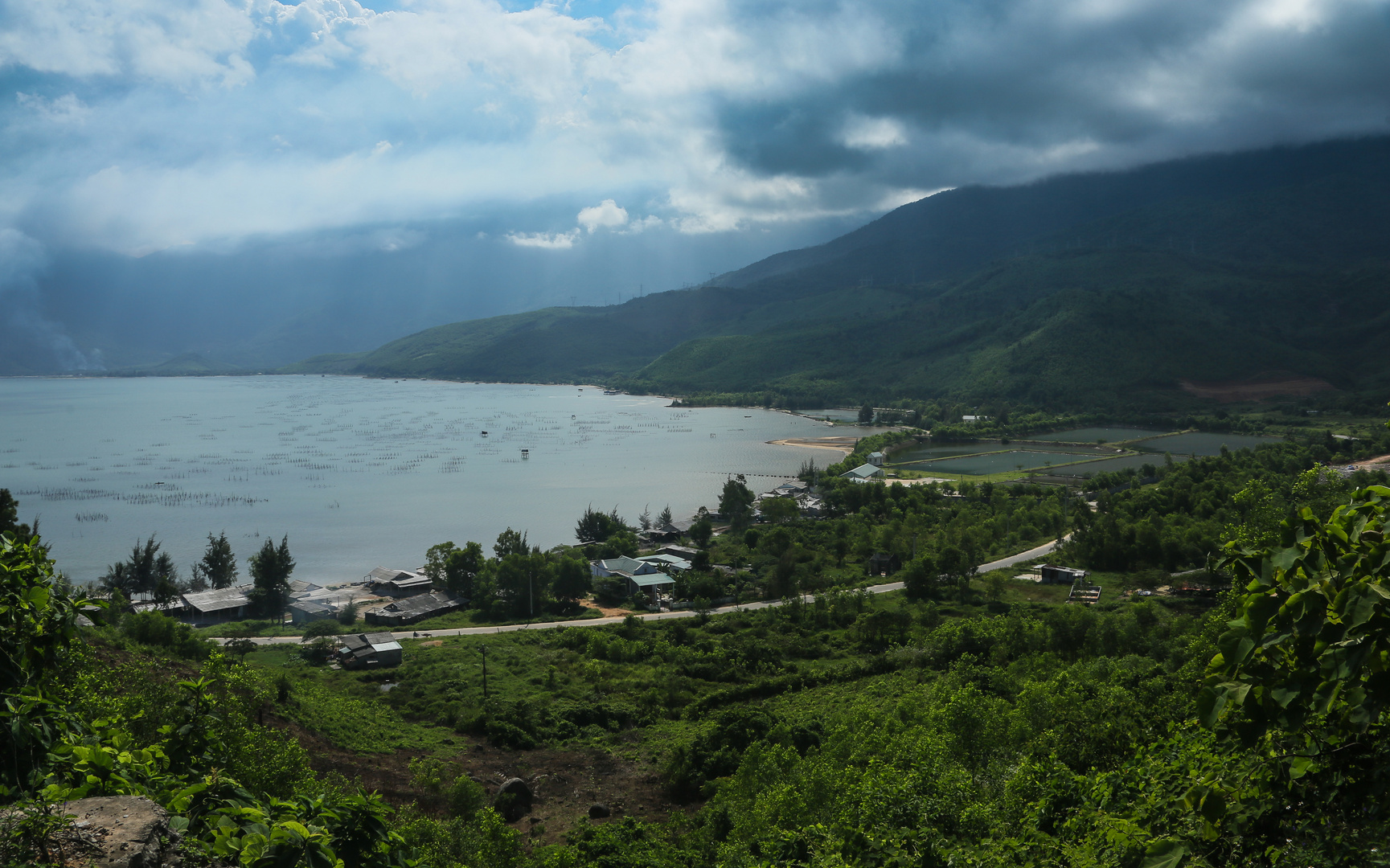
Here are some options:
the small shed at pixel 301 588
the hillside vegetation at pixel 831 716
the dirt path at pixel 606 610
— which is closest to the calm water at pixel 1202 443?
the hillside vegetation at pixel 831 716

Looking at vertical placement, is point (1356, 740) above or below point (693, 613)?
above

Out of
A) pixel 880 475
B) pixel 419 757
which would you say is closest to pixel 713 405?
pixel 880 475

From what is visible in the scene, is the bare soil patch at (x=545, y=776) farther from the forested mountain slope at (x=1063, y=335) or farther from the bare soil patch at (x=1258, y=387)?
the bare soil patch at (x=1258, y=387)

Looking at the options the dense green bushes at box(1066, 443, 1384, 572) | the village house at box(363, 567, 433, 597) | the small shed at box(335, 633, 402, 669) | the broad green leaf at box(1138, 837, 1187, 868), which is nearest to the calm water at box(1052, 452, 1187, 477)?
the dense green bushes at box(1066, 443, 1384, 572)

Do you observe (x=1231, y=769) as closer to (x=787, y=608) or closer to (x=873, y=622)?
(x=873, y=622)

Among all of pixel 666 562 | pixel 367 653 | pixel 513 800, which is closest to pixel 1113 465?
pixel 666 562
